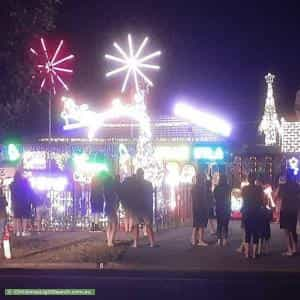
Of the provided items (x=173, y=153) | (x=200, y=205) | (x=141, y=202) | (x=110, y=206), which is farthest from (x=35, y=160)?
(x=200, y=205)

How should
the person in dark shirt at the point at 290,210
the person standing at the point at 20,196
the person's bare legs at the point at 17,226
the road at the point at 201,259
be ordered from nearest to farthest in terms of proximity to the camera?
1. the road at the point at 201,259
2. the person in dark shirt at the point at 290,210
3. the person standing at the point at 20,196
4. the person's bare legs at the point at 17,226

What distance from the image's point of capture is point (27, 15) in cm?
1432

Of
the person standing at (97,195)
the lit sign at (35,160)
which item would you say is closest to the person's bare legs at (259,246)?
the person standing at (97,195)

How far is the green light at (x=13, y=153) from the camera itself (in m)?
20.8

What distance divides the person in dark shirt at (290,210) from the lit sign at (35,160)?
27.3ft

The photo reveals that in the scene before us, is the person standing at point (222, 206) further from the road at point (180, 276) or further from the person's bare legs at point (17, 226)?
the person's bare legs at point (17, 226)

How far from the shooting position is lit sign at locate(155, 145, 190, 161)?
2166 centimetres

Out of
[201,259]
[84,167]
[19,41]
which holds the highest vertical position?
[19,41]

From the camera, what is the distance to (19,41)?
47.7 feet

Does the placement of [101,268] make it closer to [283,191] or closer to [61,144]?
[283,191]

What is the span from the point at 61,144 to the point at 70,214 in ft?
9.14

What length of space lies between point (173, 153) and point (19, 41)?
832cm

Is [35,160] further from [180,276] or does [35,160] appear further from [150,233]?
[180,276]

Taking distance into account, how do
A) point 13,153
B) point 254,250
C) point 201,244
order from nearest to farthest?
point 254,250, point 201,244, point 13,153
